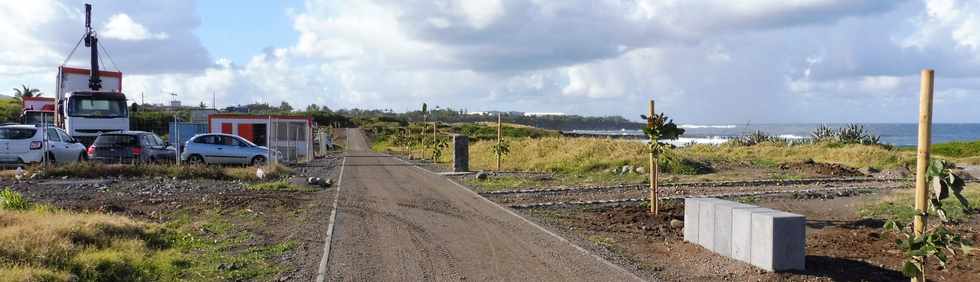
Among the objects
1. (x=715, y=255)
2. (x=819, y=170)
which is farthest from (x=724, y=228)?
(x=819, y=170)

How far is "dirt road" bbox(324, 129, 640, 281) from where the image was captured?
26.3ft

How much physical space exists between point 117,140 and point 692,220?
20463mm

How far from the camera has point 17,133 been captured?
2139 cm

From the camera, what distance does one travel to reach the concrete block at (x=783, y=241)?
777 cm

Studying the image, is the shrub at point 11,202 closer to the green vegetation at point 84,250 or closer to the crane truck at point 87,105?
the green vegetation at point 84,250

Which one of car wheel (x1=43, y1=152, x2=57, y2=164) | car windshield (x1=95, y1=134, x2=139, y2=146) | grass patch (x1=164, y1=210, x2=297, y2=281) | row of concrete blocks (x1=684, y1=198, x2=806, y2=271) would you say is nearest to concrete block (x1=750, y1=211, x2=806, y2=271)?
row of concrete blocks (x1=684, y1=198, x2=806, y2=271)

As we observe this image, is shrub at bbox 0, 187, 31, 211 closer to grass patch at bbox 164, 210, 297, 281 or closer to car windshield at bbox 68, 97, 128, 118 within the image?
grass patch at bbox 164, 210, 297, 281

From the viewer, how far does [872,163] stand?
29.1 meters

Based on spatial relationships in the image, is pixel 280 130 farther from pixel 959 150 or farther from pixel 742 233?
pixel 959 150

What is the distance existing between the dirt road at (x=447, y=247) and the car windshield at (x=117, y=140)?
39.8ft

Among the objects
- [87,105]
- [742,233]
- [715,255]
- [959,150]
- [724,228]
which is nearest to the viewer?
[742,233]

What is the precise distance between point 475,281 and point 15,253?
451 centimetres

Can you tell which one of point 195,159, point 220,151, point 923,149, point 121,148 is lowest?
point 195,159

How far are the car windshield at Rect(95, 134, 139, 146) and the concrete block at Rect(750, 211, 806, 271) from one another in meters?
21.7
